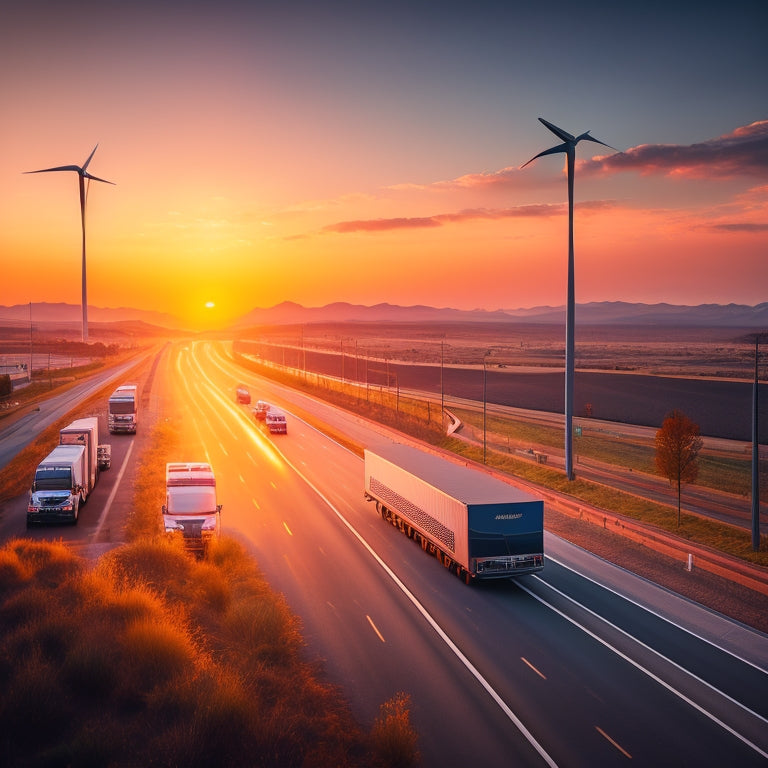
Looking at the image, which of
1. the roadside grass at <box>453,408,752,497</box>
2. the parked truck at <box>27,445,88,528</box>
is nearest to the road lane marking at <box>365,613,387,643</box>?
the parked truck at <box>27,445,88,528</box>

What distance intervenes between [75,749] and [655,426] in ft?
275

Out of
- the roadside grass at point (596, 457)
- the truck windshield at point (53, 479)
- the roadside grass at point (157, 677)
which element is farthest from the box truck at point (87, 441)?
the roadside grass at point (596, 457)

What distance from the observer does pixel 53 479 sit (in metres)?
33.5

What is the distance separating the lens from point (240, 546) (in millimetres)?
31312

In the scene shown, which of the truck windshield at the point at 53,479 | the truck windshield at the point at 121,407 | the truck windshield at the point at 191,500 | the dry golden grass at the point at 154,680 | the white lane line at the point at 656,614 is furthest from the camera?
the truck windshield at the point at 121,407

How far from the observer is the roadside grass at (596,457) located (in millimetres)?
37938

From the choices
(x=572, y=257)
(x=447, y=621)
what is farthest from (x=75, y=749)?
(x=572, y=257)

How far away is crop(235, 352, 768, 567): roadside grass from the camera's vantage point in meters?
37.9

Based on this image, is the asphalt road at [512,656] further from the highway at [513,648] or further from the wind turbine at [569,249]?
the wind turbine at [569,249]

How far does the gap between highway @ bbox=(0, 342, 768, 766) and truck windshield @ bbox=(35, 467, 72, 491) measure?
2.15 m

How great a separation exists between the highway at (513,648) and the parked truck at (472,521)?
1.12 m

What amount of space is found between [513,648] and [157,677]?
1166 centimetres


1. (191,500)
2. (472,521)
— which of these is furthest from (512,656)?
(191,500)

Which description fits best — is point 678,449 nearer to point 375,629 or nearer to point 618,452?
point 618,452
